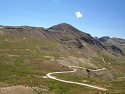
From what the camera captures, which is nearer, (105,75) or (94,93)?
(94,93)

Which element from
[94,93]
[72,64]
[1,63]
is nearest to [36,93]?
[94,93]

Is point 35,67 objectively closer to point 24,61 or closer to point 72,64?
point 24,61

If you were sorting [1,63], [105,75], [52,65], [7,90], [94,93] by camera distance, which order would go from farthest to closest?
[105,75], [52,65], [1,63], [94,93], [7,90]

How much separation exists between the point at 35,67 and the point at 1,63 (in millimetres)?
22196

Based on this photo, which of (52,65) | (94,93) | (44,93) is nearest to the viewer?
(44,93)

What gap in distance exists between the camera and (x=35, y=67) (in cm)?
15300

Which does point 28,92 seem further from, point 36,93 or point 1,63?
point 1,63

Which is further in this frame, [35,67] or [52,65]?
[52,65]

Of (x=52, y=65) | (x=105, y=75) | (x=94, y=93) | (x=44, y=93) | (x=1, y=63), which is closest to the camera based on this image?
(x=44, y=93)

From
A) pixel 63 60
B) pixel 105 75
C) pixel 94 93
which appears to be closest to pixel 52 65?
pixel 63 60

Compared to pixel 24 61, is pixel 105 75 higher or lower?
lower

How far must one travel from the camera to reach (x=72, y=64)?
646 feet

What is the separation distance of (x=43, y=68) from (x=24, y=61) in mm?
23112

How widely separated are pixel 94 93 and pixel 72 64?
4429 inches
